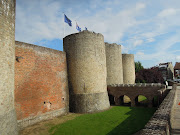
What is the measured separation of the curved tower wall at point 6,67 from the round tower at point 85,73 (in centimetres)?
796

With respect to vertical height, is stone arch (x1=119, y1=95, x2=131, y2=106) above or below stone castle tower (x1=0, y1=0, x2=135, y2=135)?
below

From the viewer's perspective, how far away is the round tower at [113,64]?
21.8 m

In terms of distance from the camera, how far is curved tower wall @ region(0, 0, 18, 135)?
281 inches

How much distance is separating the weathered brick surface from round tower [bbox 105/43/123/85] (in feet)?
27.1

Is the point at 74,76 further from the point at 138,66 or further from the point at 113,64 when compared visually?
the point at 138,66

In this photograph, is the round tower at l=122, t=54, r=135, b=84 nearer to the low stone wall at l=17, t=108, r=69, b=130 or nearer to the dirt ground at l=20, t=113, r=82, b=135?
the low stone wall at l=17, t=108, r=69, b=130

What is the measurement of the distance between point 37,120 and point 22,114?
64.9 inches

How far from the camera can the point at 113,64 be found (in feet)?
72.3

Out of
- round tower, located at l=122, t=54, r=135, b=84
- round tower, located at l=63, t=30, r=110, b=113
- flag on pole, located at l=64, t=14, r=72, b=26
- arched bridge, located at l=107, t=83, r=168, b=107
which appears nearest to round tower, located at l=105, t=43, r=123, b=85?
arched bridge, located at l=107, t=83, r=168, b=107

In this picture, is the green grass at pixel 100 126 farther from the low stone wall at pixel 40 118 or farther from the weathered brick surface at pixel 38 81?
the weathered brick surface at pixel 38 81

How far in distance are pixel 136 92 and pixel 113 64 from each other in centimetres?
590

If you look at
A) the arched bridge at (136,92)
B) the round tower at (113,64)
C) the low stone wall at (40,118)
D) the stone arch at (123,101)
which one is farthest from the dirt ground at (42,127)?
the round tower at (113,64)

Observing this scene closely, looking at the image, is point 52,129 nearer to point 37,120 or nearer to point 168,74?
point 37,120

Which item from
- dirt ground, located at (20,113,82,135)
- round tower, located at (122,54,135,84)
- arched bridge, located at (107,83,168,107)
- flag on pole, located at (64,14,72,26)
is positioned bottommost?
dirt ground, located at (20,113,82,135)
